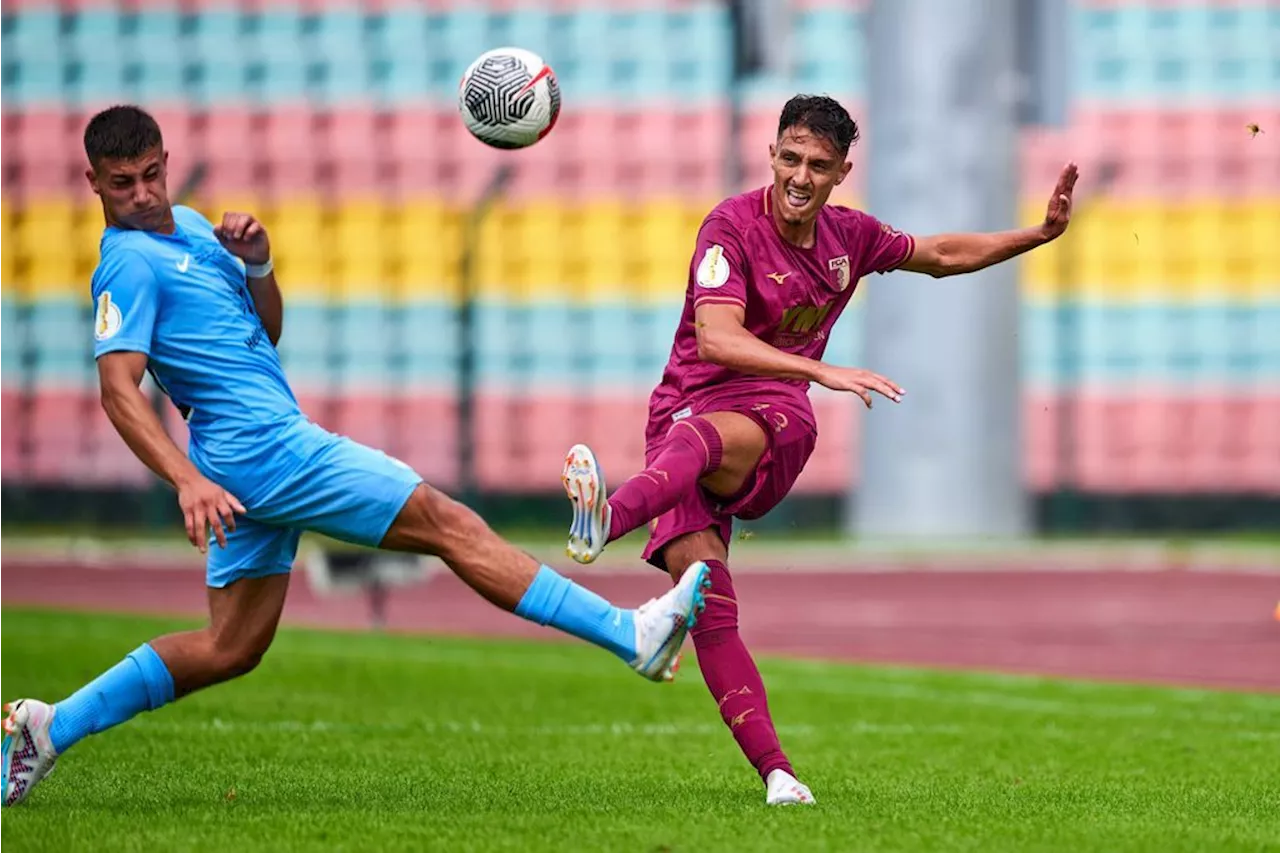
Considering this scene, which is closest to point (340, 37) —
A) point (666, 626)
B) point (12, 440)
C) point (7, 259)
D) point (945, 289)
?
point (7, 259)

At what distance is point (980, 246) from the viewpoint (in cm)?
809

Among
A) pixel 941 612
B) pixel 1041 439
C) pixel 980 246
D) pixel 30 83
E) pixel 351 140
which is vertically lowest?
pixel 941 612

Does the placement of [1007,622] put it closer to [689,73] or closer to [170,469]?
[170,469]

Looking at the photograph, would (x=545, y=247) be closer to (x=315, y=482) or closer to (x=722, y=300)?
(x=722, y=300)

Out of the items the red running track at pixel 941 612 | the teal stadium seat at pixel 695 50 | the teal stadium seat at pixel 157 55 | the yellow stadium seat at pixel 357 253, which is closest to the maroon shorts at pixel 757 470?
the red running track at pixel 941 612

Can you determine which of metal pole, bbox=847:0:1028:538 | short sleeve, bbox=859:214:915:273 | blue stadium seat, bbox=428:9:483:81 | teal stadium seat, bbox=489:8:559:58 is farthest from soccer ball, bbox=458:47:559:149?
blue stadium seat, bbox=428:9:483:81

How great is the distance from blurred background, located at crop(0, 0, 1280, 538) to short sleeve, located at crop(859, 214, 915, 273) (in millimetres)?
20191

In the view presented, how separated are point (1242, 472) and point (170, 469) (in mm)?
24240

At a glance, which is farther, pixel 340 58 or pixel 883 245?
pixel 340 58

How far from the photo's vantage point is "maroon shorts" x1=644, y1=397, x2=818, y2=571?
7543mm

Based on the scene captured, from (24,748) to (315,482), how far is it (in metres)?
1.32

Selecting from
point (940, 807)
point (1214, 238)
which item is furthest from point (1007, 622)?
point (1214, 238)

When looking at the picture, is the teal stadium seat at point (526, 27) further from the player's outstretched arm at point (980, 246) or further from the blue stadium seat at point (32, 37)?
the player's outstretched arm at point (980, 246)

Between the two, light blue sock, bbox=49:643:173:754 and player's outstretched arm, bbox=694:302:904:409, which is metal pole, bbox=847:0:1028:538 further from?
light blue sock, bbox=49:643:173:754
